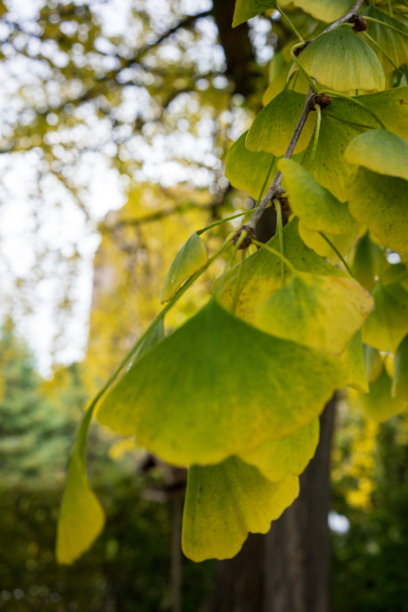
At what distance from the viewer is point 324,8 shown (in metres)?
0.47

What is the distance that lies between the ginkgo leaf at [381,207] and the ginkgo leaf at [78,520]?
0.69 ft

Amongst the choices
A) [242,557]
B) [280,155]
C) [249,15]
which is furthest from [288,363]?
[242,557]

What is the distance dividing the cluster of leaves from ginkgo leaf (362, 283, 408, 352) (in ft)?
0.44

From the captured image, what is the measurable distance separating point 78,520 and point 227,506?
0.30 feet

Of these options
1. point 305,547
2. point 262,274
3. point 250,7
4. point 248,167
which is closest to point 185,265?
point 262,274

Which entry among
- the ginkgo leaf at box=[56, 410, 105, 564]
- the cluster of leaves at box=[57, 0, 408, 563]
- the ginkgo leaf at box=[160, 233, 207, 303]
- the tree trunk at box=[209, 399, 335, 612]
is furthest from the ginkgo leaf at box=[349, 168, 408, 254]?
the tree trunk at box=[209, 399, 335, 612]

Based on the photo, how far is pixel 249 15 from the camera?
18.6 inches

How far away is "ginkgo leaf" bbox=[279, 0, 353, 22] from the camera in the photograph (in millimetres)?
462

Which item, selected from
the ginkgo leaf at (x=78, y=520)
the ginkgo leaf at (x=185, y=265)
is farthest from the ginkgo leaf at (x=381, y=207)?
the ginkgo leaf at (x=78, y=520)

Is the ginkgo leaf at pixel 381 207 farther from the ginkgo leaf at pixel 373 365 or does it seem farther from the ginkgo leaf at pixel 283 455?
the ginkgo leaf at pixel 373 365

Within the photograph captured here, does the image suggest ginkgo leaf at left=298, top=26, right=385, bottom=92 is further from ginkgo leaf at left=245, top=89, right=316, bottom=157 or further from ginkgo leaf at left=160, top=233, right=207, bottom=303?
ginkgo leaf at left=160, top=233, right=207, bottom=303

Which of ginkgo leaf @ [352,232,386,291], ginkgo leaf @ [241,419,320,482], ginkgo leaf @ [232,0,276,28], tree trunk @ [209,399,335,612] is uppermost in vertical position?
ginkgo leaf @ [232,0,276,28]

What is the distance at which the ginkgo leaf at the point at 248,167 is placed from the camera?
1.52 feet

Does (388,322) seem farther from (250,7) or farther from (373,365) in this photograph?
(250,7)
